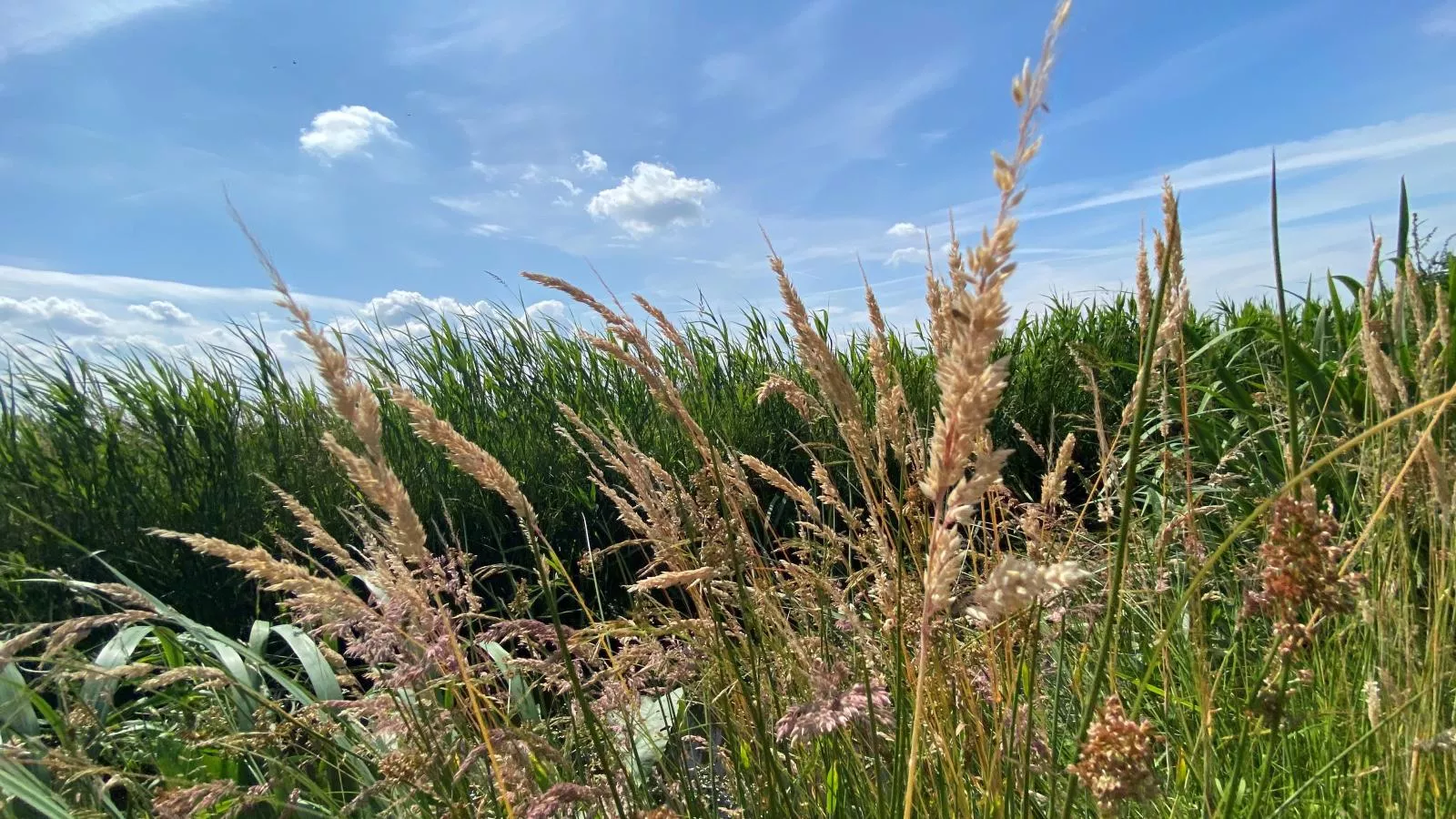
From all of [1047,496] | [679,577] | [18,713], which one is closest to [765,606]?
[679,577]

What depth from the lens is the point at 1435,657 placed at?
126 cm

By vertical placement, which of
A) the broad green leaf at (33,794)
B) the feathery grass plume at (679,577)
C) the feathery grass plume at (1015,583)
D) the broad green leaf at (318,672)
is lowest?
the broad green leaf at (318,672)

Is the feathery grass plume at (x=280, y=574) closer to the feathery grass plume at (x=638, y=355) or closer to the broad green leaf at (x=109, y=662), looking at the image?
the feathery grass plume at (x=638, y=355)

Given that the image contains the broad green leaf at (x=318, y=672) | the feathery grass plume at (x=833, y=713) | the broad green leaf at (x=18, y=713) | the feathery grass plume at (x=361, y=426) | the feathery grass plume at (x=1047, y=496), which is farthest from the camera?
the broad green leaf at (x=318, y=672)

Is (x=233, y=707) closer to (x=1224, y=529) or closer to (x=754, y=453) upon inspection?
(x=754, y=453)

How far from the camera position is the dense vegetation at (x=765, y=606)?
2.73 ft

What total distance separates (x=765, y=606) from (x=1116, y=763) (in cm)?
85

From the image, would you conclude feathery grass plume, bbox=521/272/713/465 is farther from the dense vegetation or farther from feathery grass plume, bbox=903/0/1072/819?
feathery grass plume, bbox=903/0/1072/819

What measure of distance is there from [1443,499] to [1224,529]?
1651mm

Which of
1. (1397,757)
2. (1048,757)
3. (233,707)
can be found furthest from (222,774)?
(1397,757)

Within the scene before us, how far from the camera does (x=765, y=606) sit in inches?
61.1

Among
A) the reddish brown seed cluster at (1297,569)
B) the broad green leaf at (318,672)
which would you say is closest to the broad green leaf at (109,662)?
the broad green leaf at (318,672)

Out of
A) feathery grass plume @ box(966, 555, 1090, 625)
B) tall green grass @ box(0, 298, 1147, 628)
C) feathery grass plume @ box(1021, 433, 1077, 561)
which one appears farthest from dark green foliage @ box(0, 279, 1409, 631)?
feathery grass plume @ box(966, 555, 1090, 625)

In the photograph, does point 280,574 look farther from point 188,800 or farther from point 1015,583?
point 1015,583
